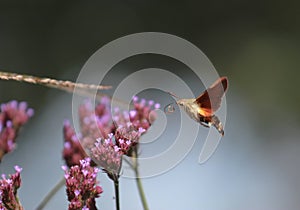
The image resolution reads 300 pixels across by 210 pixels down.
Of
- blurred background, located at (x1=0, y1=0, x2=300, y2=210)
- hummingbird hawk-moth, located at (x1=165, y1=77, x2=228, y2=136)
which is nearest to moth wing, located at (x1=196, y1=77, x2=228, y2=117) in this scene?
hummingbird hawk-moth, located at (x1=165, y1=77, x2=228, y2=136)

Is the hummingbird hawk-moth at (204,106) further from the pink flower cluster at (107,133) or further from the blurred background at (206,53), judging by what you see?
the blurred background at (206,53)

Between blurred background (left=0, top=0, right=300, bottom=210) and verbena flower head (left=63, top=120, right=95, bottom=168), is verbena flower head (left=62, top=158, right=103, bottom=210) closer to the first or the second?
verbena flower head (left=63, top=120, right=95, bottom=168)

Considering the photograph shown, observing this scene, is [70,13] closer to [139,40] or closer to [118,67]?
[118,67]

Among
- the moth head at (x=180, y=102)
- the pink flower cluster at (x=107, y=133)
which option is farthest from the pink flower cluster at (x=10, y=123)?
the moth head at (x=180, y=102)

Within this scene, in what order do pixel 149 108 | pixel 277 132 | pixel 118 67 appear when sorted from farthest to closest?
pixel 118 67, pixel 277 132, pixel 149 108

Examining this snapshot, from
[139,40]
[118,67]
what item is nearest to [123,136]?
[139,40]
